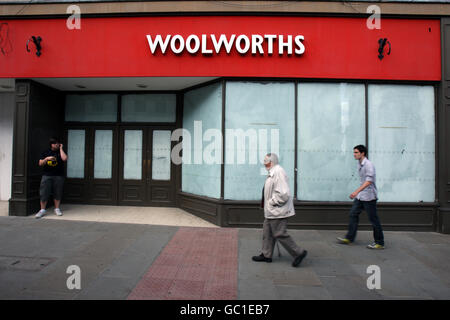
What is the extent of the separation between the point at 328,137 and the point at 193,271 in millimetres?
4614

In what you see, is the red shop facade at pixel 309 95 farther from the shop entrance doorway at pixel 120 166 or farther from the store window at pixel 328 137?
the shop entrance doorway at pixel 120 166

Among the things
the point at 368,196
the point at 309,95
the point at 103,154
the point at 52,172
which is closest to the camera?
the point at 368,196

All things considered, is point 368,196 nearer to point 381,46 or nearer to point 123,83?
point 381,46

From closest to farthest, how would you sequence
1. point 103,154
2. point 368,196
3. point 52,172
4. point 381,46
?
point 368,196, point 381,46, point 52,172, point 103,154

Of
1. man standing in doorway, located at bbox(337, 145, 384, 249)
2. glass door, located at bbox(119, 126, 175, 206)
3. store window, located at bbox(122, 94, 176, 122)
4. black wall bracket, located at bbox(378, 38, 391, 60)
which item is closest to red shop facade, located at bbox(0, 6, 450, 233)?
black wall bracket, located at bbox(378, 38, 391, 60)

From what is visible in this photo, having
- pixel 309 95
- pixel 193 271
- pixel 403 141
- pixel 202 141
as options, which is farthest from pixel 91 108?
pixel 403 141

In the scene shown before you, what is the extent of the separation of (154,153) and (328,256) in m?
5.78

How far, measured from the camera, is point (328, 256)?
487 centimetres

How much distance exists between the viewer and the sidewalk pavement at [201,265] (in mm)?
3547

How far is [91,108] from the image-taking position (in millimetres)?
8664

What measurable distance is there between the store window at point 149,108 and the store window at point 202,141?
0.56 metres

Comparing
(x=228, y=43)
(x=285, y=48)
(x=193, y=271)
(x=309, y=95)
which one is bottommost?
(x=193, y=271)

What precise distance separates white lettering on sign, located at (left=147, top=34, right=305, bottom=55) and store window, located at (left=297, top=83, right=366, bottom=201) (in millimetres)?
1025
